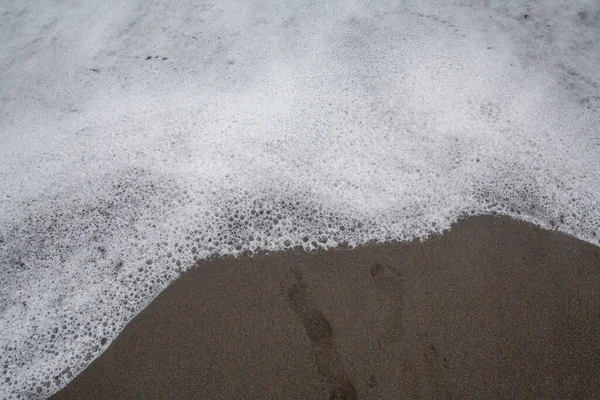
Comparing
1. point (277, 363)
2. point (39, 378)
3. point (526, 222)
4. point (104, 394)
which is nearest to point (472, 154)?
point (526, 222)

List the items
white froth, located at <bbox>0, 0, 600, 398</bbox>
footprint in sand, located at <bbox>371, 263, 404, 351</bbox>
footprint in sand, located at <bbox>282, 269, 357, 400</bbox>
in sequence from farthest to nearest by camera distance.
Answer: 1. white froth, located at <bbox>0, 0, 600, 398</bbox>
2. footprint in sand, located at <bbox>371, 263, 404, 351</bbox>
3. footprint in sand, located at <bbox>282, 269, 357, 400</bbox>

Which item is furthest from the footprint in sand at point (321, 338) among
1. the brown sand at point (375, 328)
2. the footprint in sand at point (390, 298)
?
the footprint in sand at point (390, 298)

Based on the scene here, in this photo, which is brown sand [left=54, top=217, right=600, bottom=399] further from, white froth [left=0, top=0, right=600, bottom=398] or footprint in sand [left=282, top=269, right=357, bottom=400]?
white froth [left=0, top=0, right=600, bottom=398]

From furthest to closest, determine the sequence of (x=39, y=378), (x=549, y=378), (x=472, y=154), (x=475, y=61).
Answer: (x=475, y=61) → (x=472, y=154) → (x=39, y=378) → (x=549, y=378)

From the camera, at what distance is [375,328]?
1945mm

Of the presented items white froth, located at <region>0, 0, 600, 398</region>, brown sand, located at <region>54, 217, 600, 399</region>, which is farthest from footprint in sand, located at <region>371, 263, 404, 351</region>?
white froth, located at <region>0, 0, 600, 398</region>

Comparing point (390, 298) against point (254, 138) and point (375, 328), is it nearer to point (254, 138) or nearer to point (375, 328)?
point (375, 328)

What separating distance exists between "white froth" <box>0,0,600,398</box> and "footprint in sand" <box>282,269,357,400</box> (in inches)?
12.6

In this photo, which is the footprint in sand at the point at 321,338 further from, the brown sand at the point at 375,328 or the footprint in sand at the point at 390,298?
the footprint in sand at the point at 390,298

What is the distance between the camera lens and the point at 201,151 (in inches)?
107

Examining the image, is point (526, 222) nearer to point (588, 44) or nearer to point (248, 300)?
point (248, 300)

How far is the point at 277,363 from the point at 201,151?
1534 millimetres

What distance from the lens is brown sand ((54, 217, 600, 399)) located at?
1.82 meters

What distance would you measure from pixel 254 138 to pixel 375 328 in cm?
155
